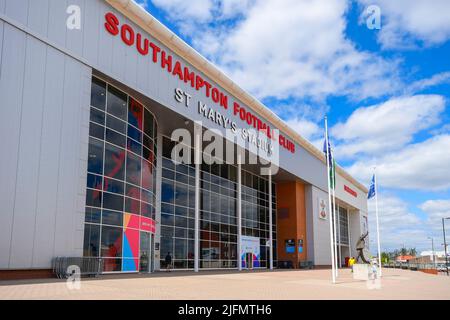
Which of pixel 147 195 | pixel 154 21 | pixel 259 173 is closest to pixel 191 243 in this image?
pixel 147 195

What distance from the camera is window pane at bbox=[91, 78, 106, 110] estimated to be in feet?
70.3

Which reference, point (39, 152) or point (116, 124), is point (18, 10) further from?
point (116, 124)

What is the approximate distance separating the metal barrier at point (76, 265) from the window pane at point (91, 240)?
57cm

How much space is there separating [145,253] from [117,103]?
8.28 meters

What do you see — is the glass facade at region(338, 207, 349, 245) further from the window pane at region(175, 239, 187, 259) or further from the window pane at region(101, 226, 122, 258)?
the window pane at region(101, 226, 122, 258)

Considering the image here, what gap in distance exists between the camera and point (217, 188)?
36.8 metres

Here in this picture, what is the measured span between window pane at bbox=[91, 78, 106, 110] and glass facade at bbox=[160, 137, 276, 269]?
9279 millimetres

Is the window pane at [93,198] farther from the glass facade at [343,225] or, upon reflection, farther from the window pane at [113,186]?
the glass facade at [343,225]

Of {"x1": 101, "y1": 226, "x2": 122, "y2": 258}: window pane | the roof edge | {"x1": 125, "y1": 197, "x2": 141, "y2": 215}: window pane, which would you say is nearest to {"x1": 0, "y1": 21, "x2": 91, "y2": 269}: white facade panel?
{"x1": 101, "y1": 226, "x2": 122, "y2": 258}: window pane

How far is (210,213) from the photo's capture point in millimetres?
35594

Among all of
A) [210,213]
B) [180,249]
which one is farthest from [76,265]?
[210,213]

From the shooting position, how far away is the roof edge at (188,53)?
920 inches

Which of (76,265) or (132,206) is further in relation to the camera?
(132,206)
